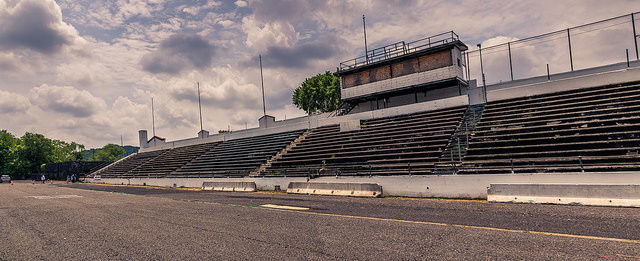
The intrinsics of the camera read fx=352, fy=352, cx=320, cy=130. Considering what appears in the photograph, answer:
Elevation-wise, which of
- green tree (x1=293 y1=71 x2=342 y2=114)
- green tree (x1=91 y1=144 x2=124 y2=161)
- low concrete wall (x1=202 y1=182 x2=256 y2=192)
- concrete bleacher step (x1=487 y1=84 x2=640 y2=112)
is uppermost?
green tree (x1=293 y1=71 x2=342 y2=114)

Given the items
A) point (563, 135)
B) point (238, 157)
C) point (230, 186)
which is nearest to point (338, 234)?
point (563, 135)

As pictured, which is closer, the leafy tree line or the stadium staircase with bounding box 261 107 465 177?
the stadium staircase with bounding box 261 107 465 177

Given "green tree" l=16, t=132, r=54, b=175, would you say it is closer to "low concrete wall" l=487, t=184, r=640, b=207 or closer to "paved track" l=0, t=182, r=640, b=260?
"paved track" l=0, t=182, r=640, b=260

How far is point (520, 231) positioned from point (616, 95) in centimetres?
1561

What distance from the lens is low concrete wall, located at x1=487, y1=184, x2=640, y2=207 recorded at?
11.4 meters

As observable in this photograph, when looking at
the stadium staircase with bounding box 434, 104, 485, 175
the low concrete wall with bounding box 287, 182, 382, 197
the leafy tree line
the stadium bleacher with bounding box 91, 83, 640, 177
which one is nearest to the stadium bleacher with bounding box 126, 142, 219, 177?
the stadium bleacher with bounding box 91, 83, 640, 177

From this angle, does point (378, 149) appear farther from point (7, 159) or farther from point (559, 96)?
point (7, 159)

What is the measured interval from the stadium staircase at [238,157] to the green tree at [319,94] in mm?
25818

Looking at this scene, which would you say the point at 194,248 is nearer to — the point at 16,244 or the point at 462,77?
A: the point at 16,244

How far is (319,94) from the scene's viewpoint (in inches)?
2591

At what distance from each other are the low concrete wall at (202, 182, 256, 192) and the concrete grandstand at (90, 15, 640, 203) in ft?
2.11

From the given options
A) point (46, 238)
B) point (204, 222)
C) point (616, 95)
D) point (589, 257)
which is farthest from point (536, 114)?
point (46, 238)

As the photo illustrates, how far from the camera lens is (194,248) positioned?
7457 mm

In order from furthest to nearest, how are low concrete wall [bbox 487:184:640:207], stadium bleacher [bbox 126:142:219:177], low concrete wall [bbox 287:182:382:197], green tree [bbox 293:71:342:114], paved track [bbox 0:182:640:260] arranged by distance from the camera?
green tree [bbox 293:71:342:114] → stadium bleacher [bbox 126:142:219:177] → low concrete wall [bbox 287:182:382:197] → low concrete wall [bbox 487:184:640:207] → paved track [bbox 0:182:640:260]
